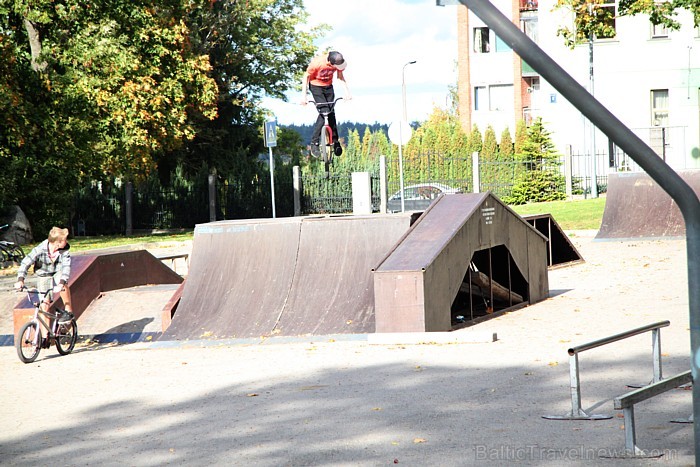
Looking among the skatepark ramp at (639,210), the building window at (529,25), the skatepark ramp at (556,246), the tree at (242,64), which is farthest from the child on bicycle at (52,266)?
the building window at (529,25)

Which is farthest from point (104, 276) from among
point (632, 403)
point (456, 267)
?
point (632, 403)

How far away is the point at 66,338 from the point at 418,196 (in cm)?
2281

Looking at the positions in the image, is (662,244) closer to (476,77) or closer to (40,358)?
(40,358)

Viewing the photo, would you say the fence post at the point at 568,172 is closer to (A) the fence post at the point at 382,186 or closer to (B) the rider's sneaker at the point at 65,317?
(A) the fence post at the point at 382,186

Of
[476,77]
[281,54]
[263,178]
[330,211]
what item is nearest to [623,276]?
[330,211]

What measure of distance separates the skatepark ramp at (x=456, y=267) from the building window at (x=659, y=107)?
25554mm

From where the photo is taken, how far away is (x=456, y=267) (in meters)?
11.8

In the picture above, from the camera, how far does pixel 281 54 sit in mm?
45344

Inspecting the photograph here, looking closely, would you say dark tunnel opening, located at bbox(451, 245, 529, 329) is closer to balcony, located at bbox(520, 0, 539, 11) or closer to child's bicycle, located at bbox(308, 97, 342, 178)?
child's bicycle, located at bbox(308, 97, 342, 178)

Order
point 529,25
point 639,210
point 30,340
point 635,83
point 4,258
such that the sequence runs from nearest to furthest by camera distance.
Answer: point 30,340 → point 4,258 → point 639,210 → point 635,83 → point 529,25

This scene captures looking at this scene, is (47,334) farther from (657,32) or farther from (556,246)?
(657,32)

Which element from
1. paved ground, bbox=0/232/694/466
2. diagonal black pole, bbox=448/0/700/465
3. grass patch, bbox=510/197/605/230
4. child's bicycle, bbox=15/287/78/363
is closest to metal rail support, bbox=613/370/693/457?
paved ground, bbox=0/232/694/466

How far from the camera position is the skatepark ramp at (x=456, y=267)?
1096 centimetres

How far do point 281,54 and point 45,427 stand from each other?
128ft
